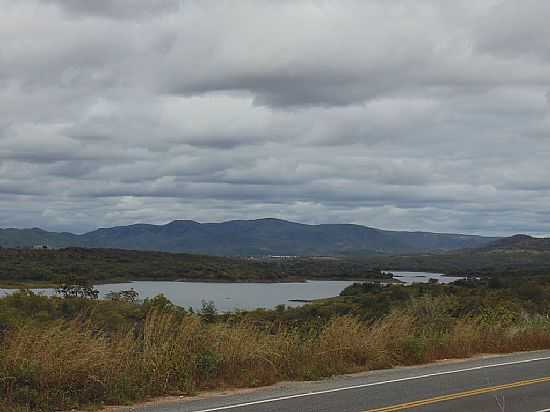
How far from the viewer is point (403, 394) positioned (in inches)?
477

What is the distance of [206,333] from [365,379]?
3.13 m

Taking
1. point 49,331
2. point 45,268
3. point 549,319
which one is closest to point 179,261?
point 45,268

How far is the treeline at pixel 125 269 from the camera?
117438 millimetres

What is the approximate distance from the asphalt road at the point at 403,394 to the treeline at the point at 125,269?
97.0m

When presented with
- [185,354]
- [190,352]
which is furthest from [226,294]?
[185,354]

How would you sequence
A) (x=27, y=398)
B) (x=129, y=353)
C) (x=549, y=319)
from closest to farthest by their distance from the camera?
(x=27, y=398) < (x=129, y=353) < (x=549, y=319)

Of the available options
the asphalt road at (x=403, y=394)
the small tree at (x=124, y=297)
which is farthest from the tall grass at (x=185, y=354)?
the small tree at (x=124, y=297)

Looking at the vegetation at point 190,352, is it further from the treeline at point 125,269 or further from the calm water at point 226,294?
the treeline at point 125,269

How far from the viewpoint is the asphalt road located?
35.9ft

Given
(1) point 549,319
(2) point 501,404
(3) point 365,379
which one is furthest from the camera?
(1) point 549,319

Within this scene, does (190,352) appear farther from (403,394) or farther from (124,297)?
(124,297)

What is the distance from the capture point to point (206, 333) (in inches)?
547

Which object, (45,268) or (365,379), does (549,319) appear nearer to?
(365,379)

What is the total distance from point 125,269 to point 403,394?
427 feet
